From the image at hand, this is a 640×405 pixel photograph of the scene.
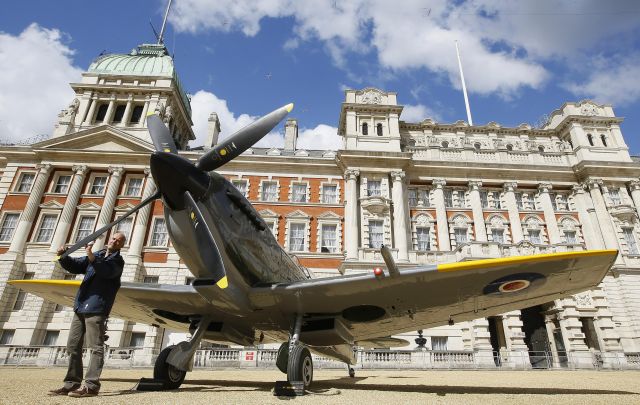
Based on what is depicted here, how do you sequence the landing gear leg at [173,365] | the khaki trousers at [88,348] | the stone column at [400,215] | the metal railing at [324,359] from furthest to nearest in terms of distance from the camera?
the stone column at [400,215] → the metal railing at [324,359] → the landing gear leg at [173,365] → the khaki trousers at [88,348]

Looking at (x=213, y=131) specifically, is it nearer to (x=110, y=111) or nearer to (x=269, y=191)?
(x=110, y=111)

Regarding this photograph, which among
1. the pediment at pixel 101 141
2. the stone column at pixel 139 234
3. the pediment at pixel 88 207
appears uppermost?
the pediment at pixel 101 141

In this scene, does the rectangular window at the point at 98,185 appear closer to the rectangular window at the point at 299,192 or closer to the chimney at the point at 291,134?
the rectangular window at the point at 299,192

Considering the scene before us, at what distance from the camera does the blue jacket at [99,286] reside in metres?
5.08

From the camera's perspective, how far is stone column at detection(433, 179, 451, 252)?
90.8 ft

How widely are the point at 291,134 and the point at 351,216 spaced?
1336 centimetres

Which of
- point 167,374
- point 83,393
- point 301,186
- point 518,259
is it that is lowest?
point 83,393

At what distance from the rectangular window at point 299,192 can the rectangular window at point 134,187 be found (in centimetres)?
1239

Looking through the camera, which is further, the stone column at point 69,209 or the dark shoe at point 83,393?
the stone column at point 69,209

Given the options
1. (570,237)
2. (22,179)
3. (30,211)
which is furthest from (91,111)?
(570,237)

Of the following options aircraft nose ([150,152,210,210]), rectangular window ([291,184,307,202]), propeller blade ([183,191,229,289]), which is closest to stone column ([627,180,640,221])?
rectangular window ([291,184,307,202])

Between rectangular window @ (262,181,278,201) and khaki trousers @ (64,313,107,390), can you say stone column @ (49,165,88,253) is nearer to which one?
rectangular window @ (262,181,278,201)

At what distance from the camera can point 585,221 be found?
2948 cm

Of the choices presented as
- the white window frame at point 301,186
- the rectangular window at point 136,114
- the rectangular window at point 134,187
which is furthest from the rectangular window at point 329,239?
the rectangular window at point 136,114
